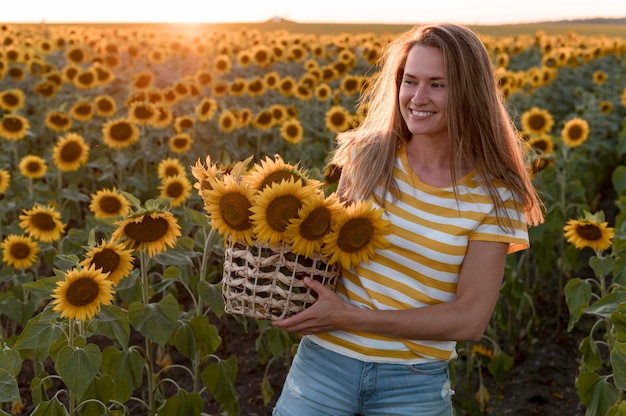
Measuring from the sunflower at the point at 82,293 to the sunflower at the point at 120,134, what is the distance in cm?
367

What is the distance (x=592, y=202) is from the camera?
7594mm

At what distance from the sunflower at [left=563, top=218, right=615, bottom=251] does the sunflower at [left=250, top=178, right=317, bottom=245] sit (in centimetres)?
200

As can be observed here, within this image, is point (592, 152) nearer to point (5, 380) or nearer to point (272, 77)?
point (272, 77)

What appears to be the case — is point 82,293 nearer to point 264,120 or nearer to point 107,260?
point 107,260

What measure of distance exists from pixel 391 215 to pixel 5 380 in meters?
1.25

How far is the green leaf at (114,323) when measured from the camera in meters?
2.87

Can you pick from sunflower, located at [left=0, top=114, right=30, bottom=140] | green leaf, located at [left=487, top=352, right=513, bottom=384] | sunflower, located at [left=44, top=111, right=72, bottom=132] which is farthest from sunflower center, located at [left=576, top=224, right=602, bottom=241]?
sunflower, located at [left=0, top=114, right=30, bottom=140]

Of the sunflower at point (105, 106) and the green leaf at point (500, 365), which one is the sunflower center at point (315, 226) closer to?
the green leaf at point (500, 365)

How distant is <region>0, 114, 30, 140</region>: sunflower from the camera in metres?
6.55

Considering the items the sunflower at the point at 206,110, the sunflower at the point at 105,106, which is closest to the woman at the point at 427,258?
the sunflower at the point at 206,110

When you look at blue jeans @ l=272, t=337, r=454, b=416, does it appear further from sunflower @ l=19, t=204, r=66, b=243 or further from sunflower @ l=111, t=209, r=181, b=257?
sunflower @ l=19, t=204, r=66, b=243

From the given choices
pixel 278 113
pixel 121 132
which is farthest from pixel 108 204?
pixel 278 113

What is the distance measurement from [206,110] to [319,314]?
16.2 ft

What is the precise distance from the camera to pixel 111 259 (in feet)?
9.41
